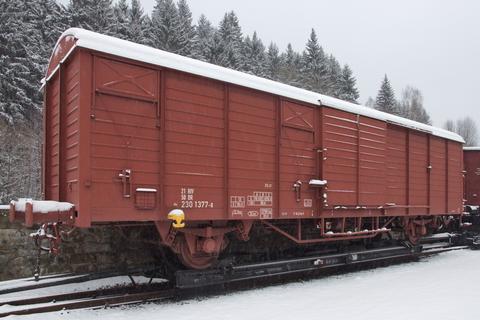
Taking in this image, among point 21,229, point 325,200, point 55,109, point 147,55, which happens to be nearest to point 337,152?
point 325,200

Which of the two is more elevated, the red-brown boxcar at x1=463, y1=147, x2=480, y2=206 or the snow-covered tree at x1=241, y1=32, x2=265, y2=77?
the snow-covered tree at x1=241, y1=32, x2=265, y2=77

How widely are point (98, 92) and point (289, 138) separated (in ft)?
12.8

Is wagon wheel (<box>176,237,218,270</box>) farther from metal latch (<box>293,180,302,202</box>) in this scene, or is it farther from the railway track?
metal latch (<box>293,180,302,202</box>)

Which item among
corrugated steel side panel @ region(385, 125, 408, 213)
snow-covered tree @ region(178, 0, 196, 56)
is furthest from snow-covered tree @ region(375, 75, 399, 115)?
corrugated steel side panel @ region(385, 125, 408, 213)

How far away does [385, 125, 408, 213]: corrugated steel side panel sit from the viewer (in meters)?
11.5

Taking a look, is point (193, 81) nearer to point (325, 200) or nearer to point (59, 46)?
point (59, 46)

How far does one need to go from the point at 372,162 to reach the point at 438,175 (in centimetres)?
423

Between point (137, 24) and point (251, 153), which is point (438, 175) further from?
point (137, 24)

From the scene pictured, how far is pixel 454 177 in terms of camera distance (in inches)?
586

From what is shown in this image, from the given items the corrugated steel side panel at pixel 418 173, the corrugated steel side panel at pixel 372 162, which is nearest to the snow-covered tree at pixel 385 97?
the corrugated steel side panel at pixel 418 173

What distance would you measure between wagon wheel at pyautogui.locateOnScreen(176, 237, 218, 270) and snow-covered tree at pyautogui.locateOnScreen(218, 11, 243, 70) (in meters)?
29.5

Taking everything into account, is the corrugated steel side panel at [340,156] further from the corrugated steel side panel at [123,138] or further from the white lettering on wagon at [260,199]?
the corrugated steel side panel at [123,138]

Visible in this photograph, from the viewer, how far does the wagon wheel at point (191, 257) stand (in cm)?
739

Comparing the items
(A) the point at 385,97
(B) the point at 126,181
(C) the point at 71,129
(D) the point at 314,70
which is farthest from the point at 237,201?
(A) the point at 385,97
